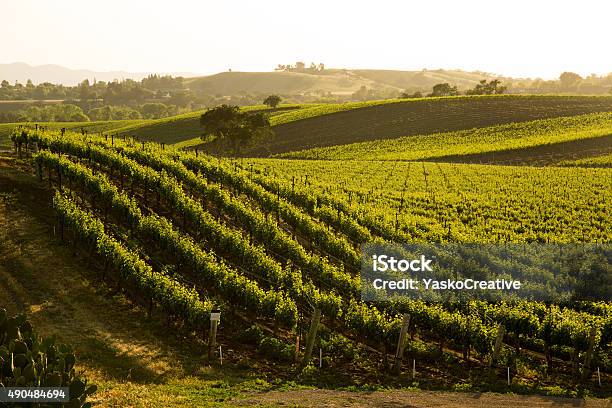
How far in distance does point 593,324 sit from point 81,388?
1979 centimetres

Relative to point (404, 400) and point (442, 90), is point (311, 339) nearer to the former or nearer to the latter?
point (404, 400)

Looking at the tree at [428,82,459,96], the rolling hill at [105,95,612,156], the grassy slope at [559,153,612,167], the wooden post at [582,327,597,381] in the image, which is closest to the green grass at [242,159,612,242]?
the grassy slope at [559,153,612,167]

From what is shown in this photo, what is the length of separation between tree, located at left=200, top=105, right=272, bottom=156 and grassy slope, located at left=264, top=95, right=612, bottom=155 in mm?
4226

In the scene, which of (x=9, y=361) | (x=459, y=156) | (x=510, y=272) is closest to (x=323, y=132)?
(x=459, y=156)

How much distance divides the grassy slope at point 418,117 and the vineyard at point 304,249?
157 ft

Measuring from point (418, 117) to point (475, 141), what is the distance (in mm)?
22236

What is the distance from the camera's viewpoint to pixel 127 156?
45.2 m

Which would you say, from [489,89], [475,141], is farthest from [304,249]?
[489,89]

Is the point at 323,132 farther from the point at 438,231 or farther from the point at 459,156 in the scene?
the point at 438,231

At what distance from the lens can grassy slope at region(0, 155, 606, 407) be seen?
2053 centimetres

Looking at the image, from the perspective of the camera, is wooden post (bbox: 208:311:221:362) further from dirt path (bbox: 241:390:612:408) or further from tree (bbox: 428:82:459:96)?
tree (bbox: 428:82:459:96)

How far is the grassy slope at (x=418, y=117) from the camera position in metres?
106

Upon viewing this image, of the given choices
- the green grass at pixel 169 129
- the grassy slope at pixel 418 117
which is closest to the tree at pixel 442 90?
the grassy slope at pixel 418 117

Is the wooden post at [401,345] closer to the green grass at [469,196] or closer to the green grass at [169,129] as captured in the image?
the green grass at [469,196]
